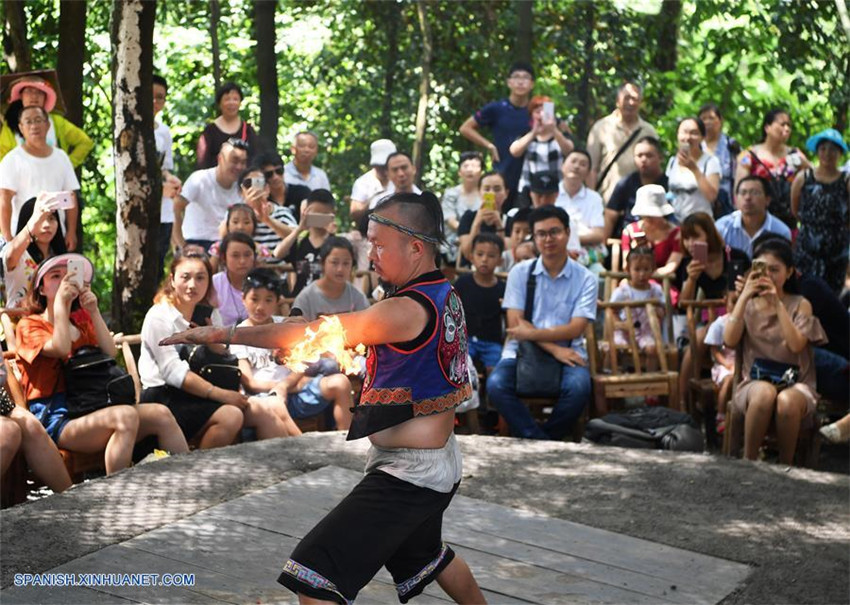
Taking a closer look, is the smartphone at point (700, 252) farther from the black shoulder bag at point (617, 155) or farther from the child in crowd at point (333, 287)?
the child in crowd at point (333, 287)

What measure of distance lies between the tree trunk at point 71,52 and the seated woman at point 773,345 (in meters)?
6.37

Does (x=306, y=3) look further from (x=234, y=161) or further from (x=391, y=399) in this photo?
(x=391, y=399)

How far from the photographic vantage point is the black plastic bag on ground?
292 inches

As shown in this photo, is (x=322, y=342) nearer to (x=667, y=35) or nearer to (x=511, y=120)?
(x=511, y=120)

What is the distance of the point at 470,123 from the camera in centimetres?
1131

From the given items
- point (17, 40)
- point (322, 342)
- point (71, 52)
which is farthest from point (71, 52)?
point (322, 342)

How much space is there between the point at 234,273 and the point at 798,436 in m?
3.69

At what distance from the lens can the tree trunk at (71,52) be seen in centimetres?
1084

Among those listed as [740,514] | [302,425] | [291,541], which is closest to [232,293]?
[302,425]

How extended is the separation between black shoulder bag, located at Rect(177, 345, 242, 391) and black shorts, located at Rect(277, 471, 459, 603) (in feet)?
10.1

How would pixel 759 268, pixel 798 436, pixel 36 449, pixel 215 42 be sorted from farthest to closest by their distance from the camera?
pixel 215 42 < pixel 798 436 < pixel 759 268 < pixel 36 449

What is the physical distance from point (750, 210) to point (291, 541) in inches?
205

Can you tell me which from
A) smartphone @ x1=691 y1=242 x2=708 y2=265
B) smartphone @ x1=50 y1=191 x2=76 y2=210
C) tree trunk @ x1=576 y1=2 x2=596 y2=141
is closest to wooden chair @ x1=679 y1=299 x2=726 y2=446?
smartphone @ x1=691 y1=242 x2=708 y2=265

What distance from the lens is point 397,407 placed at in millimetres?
3941
